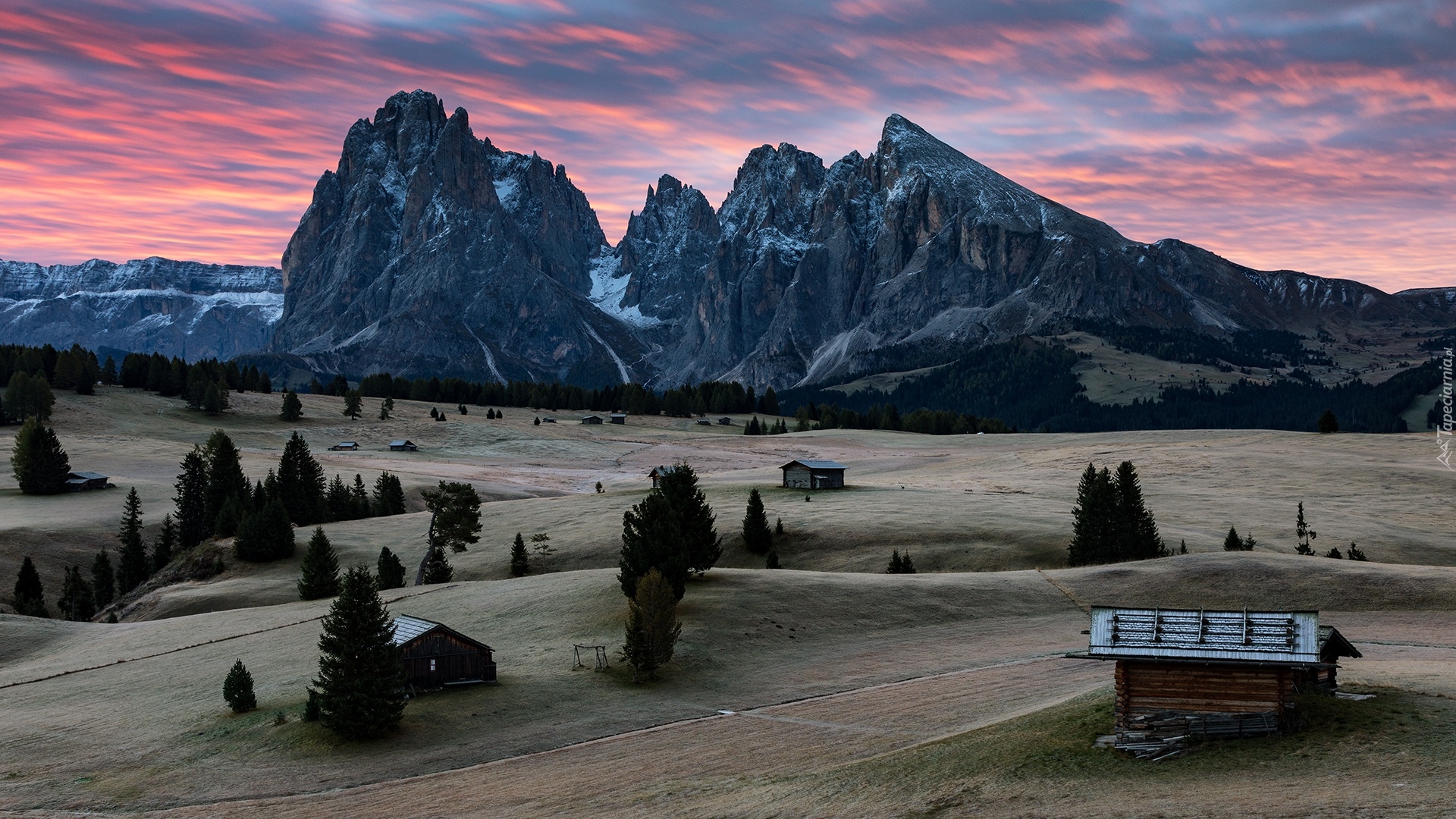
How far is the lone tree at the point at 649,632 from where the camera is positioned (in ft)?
163

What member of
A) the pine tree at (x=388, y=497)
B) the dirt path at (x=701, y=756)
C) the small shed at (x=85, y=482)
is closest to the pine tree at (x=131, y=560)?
the pine tree at (x=388, y=497)

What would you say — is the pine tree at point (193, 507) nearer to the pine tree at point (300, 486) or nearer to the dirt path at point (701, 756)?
the pine tree at point (300, 486)

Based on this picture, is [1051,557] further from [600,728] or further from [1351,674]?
[600,728]

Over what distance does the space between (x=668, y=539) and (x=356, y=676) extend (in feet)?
69.1

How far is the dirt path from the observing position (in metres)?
34.3

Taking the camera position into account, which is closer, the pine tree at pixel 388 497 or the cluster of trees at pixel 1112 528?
the cluster of trees at pixel 1112 528

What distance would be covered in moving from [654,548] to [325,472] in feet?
294

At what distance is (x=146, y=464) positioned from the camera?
14125 centimetres

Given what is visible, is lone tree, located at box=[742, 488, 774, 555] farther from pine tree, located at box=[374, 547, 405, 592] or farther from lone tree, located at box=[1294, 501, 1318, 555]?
lone tree, located at box=[1294, 501, 1318, 555]

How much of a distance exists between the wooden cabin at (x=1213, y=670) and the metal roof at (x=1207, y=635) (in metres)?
0.03

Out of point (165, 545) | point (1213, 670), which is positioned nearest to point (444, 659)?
point (1213, 670)

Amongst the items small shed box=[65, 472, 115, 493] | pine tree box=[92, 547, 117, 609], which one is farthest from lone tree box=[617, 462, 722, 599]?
small shed box=[65, 472, 115, 493]

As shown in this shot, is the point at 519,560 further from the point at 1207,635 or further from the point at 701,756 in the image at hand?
the point at 1207,635

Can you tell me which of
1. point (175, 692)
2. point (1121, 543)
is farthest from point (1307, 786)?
point (1121, 543)
